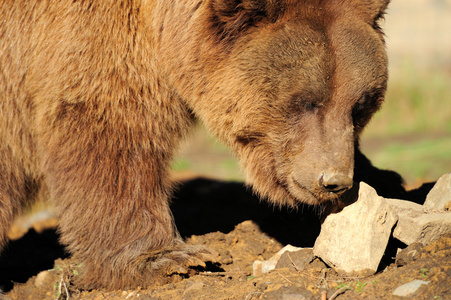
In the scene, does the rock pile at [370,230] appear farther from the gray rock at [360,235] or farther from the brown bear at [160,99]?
the brown bear at [160,99]

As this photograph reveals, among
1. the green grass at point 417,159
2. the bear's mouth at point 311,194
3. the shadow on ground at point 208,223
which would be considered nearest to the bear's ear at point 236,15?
the bear's mouth at point 311,194

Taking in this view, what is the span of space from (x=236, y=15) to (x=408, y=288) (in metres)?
2.03

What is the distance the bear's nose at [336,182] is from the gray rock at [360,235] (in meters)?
0.12

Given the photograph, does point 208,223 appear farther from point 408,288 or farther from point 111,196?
point 408,288

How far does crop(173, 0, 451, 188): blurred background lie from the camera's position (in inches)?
345

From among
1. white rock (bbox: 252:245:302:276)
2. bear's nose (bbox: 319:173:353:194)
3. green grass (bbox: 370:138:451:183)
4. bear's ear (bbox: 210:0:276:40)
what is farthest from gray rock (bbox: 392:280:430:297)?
green grass (bbox: 370:138:451:183)

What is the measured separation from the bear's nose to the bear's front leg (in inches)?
42.3

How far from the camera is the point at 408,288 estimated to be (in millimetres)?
2803

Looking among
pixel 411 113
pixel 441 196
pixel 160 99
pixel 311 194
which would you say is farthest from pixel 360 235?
pixel 411 113

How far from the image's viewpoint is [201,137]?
1308cm

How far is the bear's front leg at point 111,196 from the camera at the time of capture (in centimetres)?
383

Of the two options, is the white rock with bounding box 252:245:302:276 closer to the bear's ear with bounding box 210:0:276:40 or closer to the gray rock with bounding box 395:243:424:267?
the gray rock with bounding box 395:243:424:267

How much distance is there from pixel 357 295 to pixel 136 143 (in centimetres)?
190

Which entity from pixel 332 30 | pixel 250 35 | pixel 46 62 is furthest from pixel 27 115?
pixel 332 30
